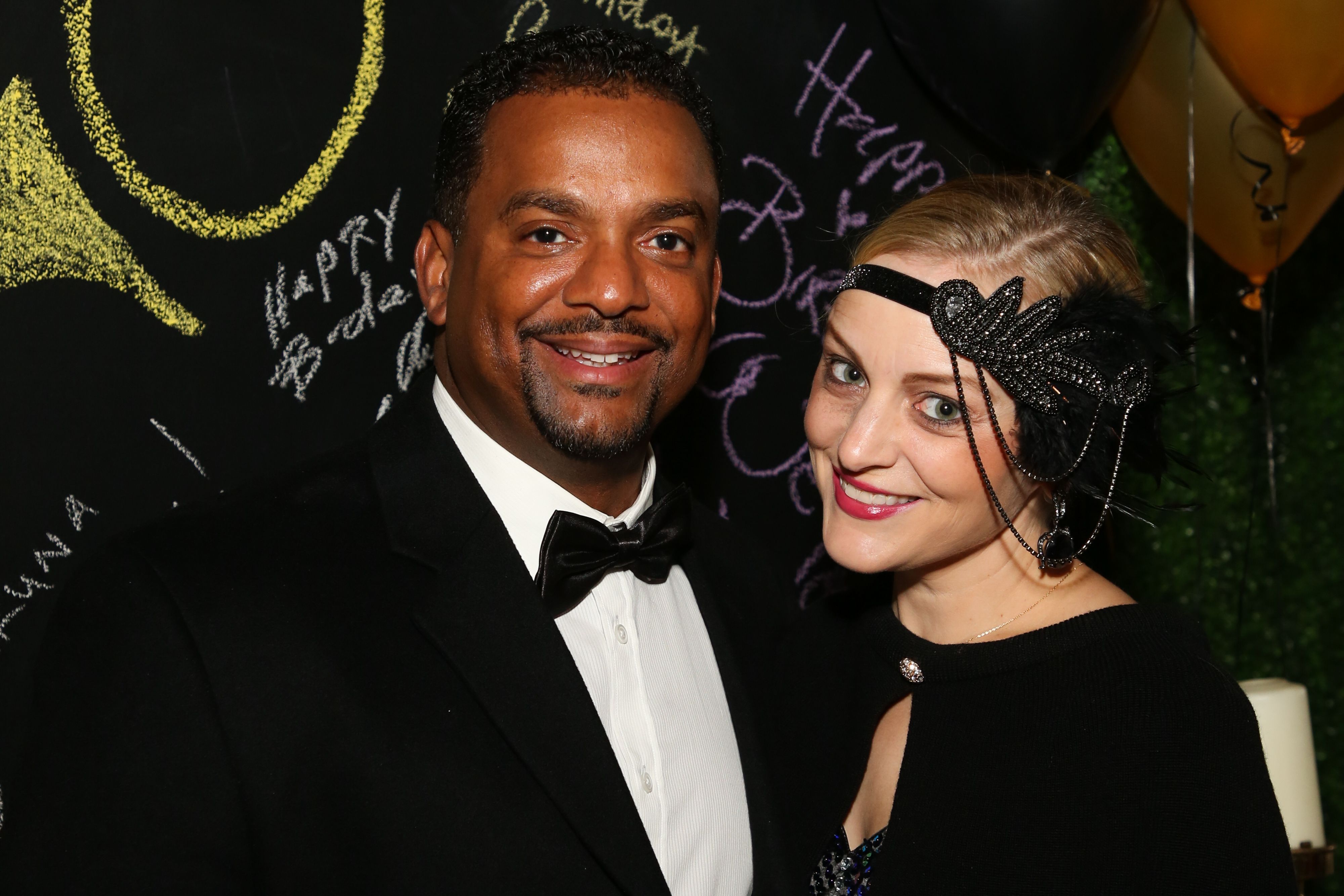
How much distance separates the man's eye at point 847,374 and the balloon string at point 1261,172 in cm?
126

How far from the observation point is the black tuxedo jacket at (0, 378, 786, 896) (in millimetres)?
1427

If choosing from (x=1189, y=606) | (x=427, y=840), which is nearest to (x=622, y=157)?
(x=427, y=840)

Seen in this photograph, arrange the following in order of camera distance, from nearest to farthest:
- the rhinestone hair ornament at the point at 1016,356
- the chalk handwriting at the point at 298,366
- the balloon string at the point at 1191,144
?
the rhinestone hair ornament at the point at 1016,356 < the chalk handwriting at the point at 298,366 < the balloon string at the point at 1191,144

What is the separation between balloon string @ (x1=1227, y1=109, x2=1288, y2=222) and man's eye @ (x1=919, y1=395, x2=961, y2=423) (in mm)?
1246

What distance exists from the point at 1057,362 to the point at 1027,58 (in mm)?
934

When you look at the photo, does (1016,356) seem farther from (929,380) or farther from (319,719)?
(319,719)

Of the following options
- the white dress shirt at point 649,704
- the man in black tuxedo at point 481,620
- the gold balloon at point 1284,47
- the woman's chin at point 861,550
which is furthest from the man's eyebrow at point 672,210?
the gold balloon at point 1284,47

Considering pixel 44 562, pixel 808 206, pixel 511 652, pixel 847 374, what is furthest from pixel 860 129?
pixel 44 562

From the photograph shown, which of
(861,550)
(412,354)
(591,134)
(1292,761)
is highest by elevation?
(591,134)

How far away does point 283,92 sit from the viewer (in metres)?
2.10

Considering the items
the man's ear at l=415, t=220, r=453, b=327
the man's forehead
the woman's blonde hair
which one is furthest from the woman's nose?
the man's ear at l=415, t=220, r=453, b=327

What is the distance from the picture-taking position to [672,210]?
183 cm

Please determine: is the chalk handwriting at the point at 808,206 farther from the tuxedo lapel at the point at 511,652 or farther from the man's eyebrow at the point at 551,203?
the tuxedo lapel at the point at 511,652

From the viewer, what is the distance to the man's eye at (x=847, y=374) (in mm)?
1906
